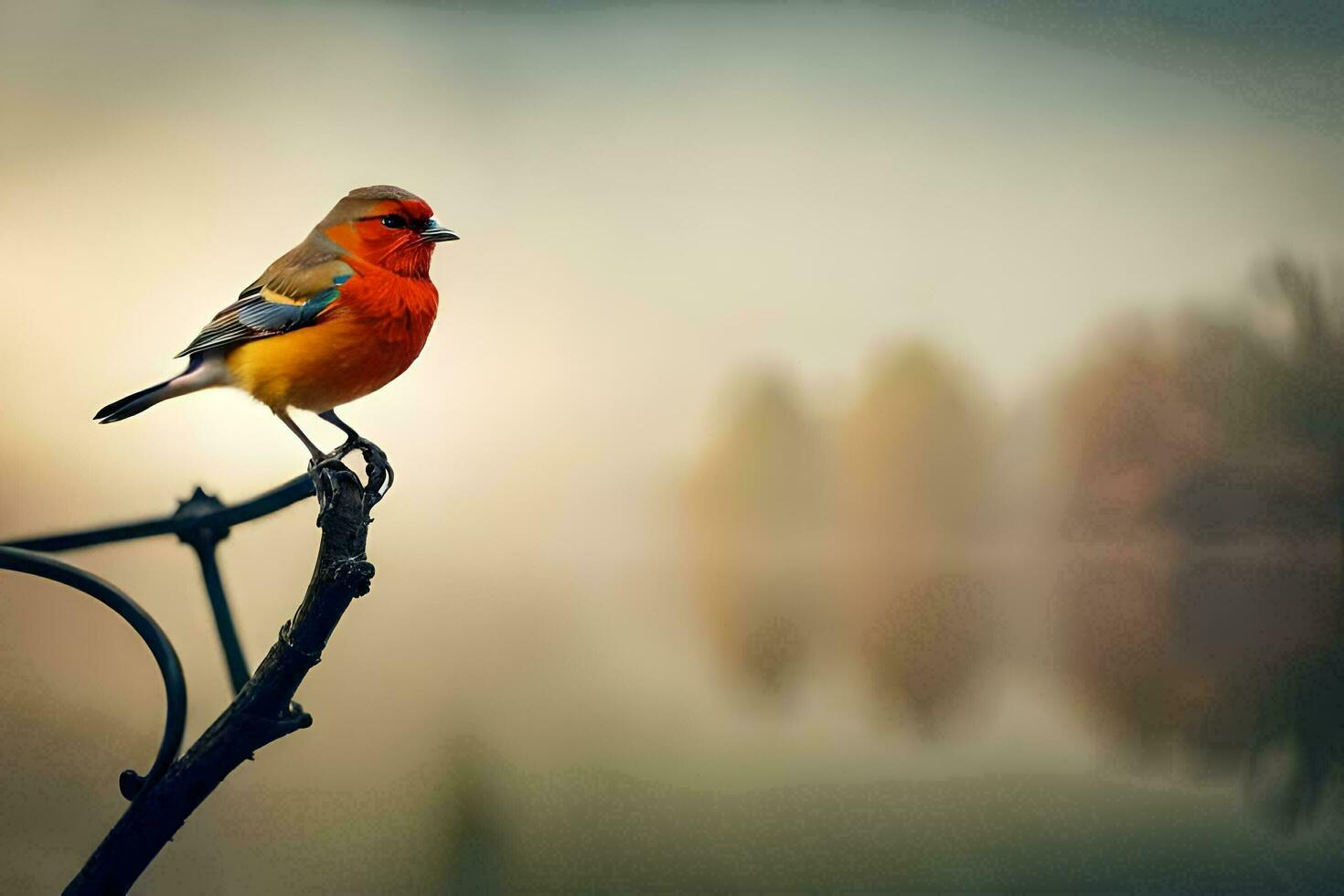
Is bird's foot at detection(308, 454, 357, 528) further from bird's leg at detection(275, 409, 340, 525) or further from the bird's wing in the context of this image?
the bird's wing

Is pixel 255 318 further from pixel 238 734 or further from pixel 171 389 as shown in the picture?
pixel 238 734

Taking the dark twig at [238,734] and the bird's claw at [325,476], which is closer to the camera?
the dark twig at [238,734]

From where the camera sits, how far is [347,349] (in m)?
1.25

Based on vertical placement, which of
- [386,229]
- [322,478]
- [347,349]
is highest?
[386,229]

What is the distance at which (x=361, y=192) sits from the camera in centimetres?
129

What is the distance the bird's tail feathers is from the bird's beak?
308 mm

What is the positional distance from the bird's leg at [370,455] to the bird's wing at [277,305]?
0.14 m

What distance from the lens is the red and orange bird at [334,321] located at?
1.26 metres

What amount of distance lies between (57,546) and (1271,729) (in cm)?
455

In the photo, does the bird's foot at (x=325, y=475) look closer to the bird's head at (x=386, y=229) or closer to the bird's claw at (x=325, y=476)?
the bird's claw at (x=325, y=476)

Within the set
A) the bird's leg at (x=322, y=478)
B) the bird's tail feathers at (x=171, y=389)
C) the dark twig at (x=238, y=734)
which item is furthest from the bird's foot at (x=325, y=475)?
the bird's tail feathers at (x=171, y=389)

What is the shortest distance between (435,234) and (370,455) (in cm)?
29

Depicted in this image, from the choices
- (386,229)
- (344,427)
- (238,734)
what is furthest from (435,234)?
(238,734)

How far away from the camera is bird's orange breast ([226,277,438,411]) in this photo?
1.25m
